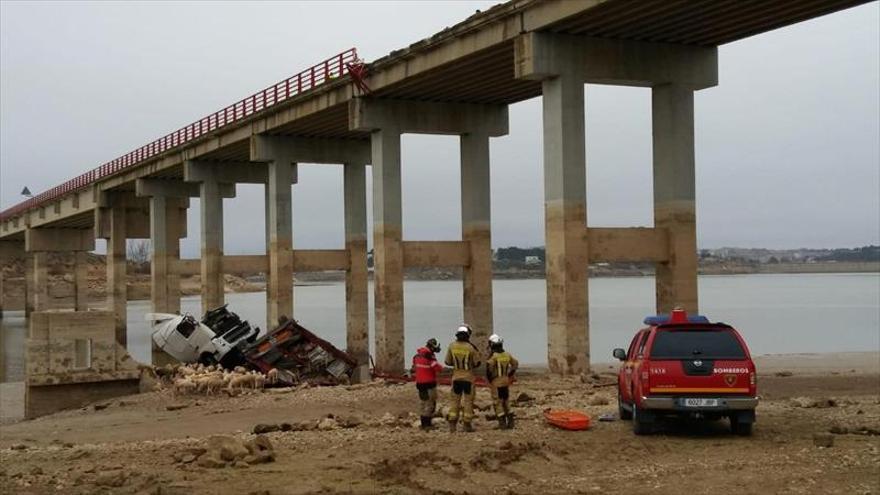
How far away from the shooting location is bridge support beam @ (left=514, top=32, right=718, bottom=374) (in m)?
23.1

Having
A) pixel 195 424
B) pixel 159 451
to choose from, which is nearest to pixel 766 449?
pixel 159 451

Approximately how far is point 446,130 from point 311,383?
10.6 meters

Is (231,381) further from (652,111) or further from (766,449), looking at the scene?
(766,449)

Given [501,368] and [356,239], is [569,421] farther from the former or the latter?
[356,239]

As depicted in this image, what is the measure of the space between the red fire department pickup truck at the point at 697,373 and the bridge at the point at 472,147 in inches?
404

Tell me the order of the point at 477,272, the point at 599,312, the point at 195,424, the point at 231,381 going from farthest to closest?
the point at 599,312, the point at 477,272, the point at 231,381, the point at 195,424

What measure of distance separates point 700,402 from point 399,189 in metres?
20.7

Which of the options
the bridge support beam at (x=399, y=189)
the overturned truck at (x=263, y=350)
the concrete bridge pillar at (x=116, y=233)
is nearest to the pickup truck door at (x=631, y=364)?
the overturned truck at (x=263, y=350)

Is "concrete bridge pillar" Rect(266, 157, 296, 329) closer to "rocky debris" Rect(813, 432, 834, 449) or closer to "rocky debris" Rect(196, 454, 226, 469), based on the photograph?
"rocky debris" Rect(196, 454, 226, 469)

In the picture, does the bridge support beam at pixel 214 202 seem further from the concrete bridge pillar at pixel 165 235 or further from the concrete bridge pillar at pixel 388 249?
the concrete bridge pillar at pixel 388 249

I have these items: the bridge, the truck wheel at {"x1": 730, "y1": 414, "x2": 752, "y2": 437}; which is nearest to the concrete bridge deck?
the bridge

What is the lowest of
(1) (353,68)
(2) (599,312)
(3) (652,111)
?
(2) (599,312)

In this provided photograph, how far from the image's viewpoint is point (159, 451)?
43.1 ft

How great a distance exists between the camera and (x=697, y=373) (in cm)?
1247
